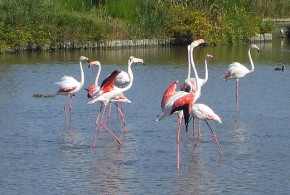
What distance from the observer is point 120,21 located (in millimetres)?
33344

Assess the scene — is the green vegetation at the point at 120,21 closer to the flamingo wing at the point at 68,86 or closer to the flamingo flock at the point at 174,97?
the flamingo wing at the point at 68,86

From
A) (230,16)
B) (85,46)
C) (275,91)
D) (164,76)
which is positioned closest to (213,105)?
(275,91)

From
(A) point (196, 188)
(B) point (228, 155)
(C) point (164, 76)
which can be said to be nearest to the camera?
(A) point (196, 188)

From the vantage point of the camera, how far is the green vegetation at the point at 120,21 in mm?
30312

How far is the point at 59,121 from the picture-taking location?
13758mm

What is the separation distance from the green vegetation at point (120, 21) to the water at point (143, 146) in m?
10.4

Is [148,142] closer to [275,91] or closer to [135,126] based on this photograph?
[135,126]

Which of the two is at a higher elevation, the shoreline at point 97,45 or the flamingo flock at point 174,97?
the flamingo flock at point 174,97

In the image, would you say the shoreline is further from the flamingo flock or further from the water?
the flamingo flock

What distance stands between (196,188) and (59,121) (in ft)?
17.2

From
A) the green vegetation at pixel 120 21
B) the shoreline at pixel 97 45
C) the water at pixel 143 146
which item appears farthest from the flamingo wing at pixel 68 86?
the shoreline at pixel 97 45

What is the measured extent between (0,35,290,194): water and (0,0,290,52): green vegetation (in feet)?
34.0

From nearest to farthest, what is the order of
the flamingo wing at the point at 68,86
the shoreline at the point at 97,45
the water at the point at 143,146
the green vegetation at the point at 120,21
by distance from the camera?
the water at the point at 143,146 < the flamingo wing at the point at 68,86 < the shoreline at the point at 97,45 < the green vegetation at the point at 120,21

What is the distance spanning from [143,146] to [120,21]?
22.3 meters
